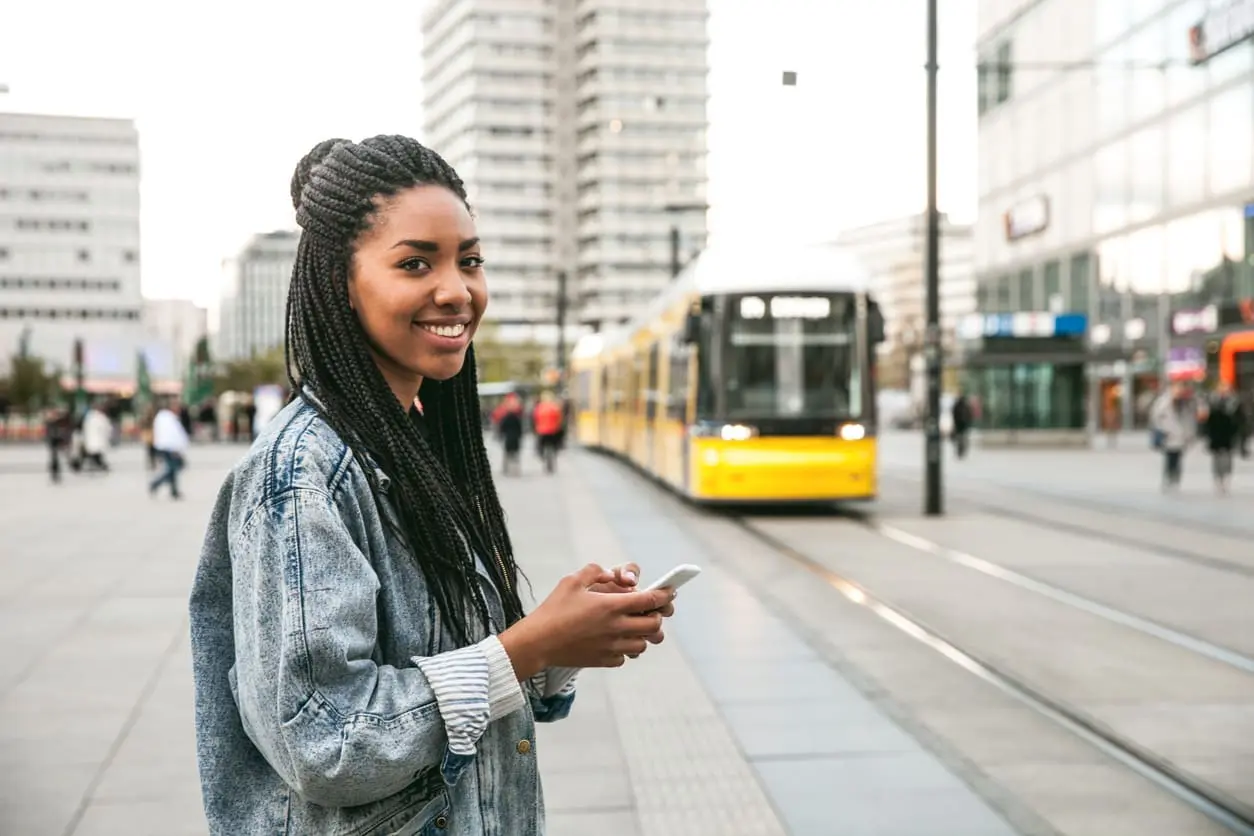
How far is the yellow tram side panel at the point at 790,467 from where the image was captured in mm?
14930

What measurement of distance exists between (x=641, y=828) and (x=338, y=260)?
3.17 metres

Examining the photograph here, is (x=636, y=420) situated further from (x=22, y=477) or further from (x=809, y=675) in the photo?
(x=809, y=675)

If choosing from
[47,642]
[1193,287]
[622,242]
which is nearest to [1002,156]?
[1193,287]

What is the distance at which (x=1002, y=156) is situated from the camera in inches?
2164

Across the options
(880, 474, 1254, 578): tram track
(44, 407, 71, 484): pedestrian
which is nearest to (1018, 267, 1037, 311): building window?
(880, 474, 1254, 578): tram track

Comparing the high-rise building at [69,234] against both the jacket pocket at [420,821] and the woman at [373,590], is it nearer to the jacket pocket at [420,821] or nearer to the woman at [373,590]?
the woman at [373,590]

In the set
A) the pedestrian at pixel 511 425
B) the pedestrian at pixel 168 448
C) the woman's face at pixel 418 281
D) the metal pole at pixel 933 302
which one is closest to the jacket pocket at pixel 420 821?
the woman's face at pixel 418 281

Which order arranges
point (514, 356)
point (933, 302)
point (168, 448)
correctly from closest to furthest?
point (933, 302)
point (168, 448)
point (514, 356)

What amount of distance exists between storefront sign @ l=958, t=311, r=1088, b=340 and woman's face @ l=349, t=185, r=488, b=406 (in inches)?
1372

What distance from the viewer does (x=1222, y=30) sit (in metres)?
7.55

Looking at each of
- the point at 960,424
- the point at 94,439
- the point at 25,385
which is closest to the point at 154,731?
the point at 94,439

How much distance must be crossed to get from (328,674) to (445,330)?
494mm

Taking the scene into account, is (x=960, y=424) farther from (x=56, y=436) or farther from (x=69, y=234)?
(x=69, y=234)

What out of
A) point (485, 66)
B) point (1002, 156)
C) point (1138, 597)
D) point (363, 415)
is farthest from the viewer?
point (485, 66)
